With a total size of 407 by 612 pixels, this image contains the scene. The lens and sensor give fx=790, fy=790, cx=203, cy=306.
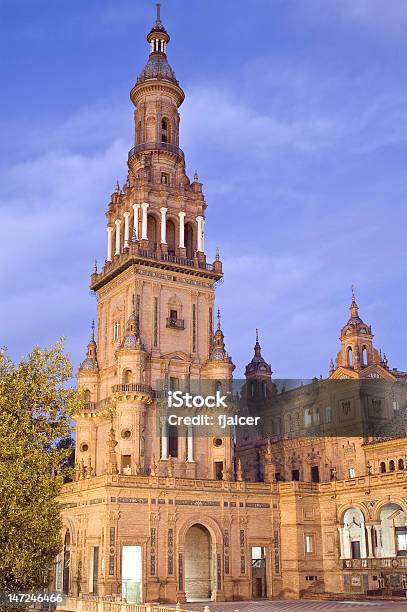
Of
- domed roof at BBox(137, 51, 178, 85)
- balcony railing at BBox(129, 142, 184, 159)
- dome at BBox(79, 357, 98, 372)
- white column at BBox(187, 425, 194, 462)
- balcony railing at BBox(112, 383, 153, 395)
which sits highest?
domed roof at BBox(137, 51, 178, 85)

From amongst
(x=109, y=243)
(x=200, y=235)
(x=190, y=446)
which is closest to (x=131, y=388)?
(x=190, y=446)

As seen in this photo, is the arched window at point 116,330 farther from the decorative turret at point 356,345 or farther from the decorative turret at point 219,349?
the decorative turret at point 356,345

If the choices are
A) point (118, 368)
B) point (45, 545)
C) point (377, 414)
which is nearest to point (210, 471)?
point (118, 368)

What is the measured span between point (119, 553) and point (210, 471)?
14008 mm

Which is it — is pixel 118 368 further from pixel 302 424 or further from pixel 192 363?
pixel 302 424

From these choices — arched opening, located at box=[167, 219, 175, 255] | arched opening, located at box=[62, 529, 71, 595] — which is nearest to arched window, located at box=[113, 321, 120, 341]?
arched opening, located at box=[167, 219, 175, 255]

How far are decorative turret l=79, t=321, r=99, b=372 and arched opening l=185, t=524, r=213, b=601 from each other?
18004mm

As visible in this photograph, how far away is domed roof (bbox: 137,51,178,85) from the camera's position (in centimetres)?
7700

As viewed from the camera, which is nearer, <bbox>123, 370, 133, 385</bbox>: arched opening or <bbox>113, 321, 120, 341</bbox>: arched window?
<bbox>123, 370, 133, 385</bbox>: arched opening

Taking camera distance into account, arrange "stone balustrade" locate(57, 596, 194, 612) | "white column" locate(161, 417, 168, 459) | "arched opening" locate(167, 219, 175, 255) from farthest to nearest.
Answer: "arched opening" locate(167, 219, 175, 255) → "white column" locate(161, 417, 168, 459) → "stone balustrade" locate(57, 596, 194, 612)

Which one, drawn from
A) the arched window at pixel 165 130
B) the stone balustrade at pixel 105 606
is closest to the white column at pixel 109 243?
the arched window at pixel 165 130

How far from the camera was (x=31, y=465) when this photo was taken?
1152 inches

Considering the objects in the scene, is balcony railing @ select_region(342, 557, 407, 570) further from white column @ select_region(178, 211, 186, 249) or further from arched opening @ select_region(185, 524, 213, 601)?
white column @ select_region(178, 211, 186, 249)

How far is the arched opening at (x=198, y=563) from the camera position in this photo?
5916 centimetres
